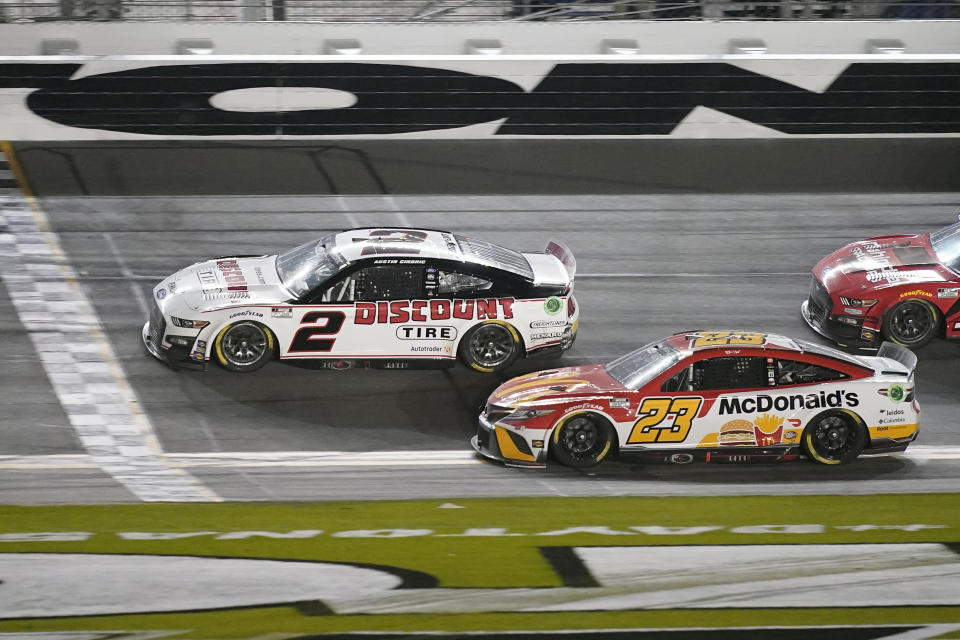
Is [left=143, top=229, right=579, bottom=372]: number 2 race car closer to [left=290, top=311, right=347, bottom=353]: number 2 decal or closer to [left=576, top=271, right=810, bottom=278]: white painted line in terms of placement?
[left=290, top=311, right=347, bottom=353]: number 2 decal

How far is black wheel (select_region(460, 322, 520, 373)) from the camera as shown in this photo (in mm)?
11844

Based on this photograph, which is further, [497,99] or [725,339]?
[497,99]

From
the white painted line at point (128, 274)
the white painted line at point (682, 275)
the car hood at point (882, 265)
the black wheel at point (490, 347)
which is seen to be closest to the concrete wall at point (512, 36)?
the white painted line at point (128, 274)

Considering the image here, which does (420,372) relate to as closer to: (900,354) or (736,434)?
(736,434)

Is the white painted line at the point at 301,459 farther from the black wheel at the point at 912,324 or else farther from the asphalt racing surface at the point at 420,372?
the black wheel at the point at 912,324

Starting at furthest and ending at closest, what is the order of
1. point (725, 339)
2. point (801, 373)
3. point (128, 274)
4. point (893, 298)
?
point (128, 274), point (893, 298), point (725, 339), point (801, 373)

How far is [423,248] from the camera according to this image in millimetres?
11883

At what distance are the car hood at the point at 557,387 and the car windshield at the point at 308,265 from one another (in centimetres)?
207

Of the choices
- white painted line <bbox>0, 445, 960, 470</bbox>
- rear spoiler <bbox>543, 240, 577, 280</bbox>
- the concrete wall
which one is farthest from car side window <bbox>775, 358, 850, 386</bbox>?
the concrete wall

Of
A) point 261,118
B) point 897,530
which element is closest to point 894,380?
point 897,530

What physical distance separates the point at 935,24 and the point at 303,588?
14.5 m

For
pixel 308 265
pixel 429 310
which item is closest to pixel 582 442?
pixel 429 310

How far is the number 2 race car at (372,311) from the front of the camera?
11.6 metres

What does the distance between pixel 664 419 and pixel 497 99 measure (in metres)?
7.94
